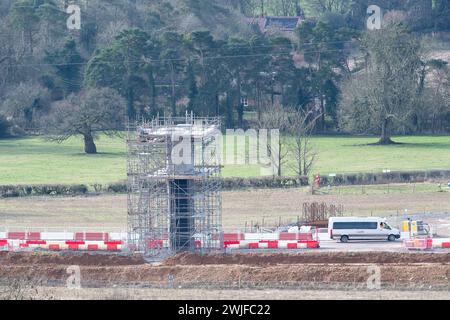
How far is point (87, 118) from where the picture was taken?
7769cm

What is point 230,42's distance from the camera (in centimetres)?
9438

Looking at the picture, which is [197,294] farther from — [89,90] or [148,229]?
[89,90]

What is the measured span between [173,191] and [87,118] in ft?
118

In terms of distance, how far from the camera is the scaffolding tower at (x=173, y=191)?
42781 mm

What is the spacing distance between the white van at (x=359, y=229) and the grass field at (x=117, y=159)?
21.2 m

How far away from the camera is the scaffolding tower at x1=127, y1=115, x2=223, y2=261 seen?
42.8 meters

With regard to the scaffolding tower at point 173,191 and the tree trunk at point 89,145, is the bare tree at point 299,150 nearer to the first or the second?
the tree trunk at point 89,145

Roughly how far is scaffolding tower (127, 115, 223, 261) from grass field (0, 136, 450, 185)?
20.8 meters

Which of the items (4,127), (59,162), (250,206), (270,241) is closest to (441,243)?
(270,241)

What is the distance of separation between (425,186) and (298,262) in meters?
22.4

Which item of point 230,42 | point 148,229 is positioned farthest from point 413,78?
point 148,229

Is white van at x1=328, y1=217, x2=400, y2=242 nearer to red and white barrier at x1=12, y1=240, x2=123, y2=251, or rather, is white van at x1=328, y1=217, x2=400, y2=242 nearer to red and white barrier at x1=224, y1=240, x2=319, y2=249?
red and white barrier at x1=224, y1=240, x2=319, y2=249

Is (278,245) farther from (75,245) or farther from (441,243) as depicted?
(75,245)

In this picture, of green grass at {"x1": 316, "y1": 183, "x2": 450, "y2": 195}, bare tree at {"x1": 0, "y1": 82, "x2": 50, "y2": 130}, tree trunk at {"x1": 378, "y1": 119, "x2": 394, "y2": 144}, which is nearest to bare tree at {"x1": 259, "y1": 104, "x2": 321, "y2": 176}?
green grass at {"x1": 316, "y1": 183, "x2": 450, "y2": 195}
